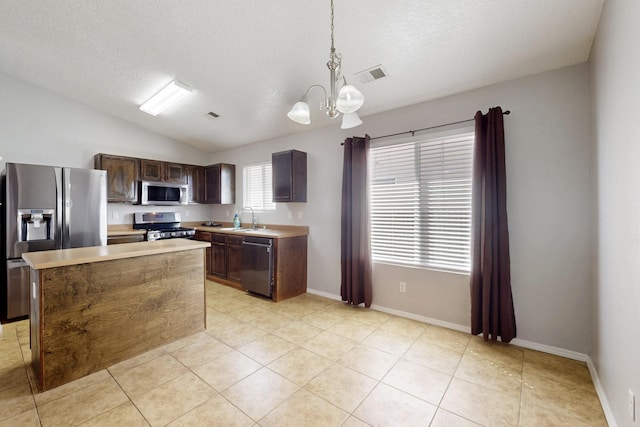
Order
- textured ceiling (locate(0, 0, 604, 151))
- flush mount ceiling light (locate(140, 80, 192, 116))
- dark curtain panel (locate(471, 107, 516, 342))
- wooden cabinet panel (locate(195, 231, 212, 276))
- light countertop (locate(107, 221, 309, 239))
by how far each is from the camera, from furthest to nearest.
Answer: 1. wooden cabinet panel (locate(195, 231, 212, 276))
2. light countertop (locate(107, 221, 309, 239))
3. flush mount ceiling light (locate(140, 80, 192, 116))
4. dark curtain panel (locate(471, 107, 516, 342))
5. textured ceiling (locate(0, 0, 604, 151))

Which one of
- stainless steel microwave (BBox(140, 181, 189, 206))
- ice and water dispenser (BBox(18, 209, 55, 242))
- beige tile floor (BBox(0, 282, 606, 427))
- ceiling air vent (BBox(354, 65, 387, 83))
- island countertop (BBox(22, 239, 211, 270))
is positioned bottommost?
beige tile floor (BBox(0, 282, 606, 427))

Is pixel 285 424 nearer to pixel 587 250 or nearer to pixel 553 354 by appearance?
pixel 553 354

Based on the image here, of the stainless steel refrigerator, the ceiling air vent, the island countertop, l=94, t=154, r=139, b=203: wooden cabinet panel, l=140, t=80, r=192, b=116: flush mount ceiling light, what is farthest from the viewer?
l=94, t=154, r=139, b=203: wooden cabinet panel

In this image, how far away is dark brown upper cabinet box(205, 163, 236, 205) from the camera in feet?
17.3

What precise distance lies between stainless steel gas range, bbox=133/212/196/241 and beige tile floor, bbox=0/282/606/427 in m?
2.06

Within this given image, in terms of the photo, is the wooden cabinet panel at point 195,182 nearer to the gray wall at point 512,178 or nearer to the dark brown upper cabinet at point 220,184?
the dark brown upper cabinet at point 220,184

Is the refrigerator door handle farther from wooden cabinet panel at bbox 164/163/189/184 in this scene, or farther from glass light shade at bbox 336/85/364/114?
glass light shade at bbox 336/85/364/114

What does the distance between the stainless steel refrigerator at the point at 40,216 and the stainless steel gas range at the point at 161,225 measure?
3.18 ft

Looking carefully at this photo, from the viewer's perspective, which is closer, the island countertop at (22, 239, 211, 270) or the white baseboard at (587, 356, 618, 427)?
the white baseboard at (587, 356, 618, 427)

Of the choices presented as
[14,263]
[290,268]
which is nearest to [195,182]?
[14,263]

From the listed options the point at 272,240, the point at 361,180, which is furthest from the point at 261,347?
the point at 361,180

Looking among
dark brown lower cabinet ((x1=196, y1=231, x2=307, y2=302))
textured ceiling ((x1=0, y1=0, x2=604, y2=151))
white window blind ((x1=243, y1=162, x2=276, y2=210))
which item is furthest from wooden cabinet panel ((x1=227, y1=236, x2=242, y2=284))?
textured ceiling ((x1=0, y1=0, x2=604, y2=151))

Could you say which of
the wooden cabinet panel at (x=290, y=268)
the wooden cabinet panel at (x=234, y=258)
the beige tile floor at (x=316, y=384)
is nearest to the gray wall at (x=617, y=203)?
the beige tile floor at (x=316, y=384)

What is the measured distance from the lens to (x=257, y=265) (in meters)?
3.92
